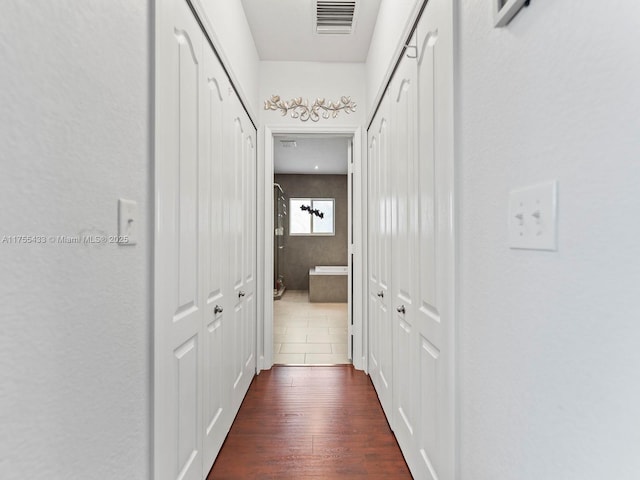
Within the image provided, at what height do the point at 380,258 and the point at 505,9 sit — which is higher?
the point at 505,9

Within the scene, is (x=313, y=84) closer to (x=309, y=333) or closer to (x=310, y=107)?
(x=310, y=107)

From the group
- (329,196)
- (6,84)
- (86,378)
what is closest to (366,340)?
(86,378)

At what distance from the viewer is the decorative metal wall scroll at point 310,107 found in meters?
3.13

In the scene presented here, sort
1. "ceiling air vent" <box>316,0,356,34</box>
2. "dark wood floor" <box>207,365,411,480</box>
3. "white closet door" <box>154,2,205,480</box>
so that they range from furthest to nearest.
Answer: "ceiling air vent" <box>316,0,356,34</box> < "dark wood floor" <box>207,365,411,480</box> < "white closet door" <box>154,2,205,480</box>

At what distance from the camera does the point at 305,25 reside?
2.66 m

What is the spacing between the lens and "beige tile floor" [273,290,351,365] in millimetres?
3467

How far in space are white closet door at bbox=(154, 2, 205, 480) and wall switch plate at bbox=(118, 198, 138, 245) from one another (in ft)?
0.40

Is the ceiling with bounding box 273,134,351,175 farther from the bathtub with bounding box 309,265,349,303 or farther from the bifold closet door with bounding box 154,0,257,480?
the bifold closet door with bounding box 154,0,257,480

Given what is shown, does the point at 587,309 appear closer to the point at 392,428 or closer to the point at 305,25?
the point at 392,428

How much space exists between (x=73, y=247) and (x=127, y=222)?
0.22 metres

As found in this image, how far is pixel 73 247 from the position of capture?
2.49 feet

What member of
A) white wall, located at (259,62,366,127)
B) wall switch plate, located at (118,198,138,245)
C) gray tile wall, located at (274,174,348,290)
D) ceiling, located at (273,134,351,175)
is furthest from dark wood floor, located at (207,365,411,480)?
gray tile wall, located at (274,174,348,290)

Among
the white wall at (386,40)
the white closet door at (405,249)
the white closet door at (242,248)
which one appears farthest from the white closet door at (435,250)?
the white closet door at (242,248)

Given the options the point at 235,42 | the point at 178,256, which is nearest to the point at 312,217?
the point at 235,42
